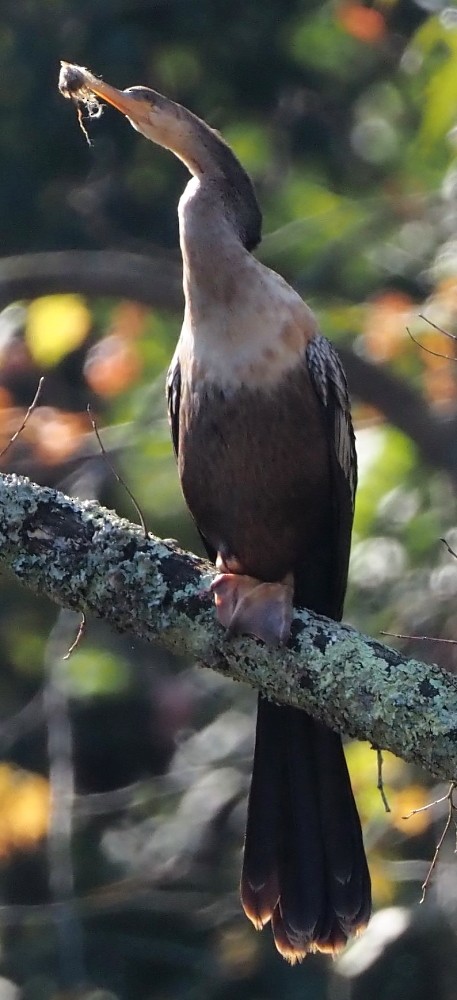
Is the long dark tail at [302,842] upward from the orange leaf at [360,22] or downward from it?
downward

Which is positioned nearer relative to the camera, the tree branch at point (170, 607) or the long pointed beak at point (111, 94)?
the tree branch at point (170, 607)

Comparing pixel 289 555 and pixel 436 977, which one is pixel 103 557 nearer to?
pixel 289 555

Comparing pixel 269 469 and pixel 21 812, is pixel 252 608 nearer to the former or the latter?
pixel 269 469

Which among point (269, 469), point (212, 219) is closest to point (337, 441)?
point (269, 469)

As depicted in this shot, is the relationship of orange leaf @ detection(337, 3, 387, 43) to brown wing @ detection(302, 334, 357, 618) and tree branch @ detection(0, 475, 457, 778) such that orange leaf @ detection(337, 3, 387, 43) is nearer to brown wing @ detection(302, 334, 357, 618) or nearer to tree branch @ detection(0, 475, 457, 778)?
brown wing @ detection(302, 334, 357, 618)

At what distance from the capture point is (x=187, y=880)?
5.07 m

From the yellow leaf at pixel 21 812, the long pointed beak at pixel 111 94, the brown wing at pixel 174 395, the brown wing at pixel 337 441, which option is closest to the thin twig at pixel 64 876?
the yellow leaf at pixel 21 812

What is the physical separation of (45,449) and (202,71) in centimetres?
198

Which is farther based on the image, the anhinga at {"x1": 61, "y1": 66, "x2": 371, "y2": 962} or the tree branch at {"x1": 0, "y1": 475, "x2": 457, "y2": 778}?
the anhinga at {"x1": 61, "y1": 66, "x2": 371, "y2": 962}

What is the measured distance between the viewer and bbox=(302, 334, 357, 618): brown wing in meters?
3.06

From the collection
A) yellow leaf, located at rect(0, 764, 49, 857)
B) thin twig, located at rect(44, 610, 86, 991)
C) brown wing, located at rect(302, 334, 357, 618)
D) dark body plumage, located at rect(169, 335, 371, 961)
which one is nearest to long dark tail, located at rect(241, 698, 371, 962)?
dark body plumage, located at rect(169, 335, 371, 961)

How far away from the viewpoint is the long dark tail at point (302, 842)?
120 inches

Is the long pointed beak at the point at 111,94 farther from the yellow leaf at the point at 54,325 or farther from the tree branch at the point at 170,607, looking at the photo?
the yellow leaf at the point at 54,325

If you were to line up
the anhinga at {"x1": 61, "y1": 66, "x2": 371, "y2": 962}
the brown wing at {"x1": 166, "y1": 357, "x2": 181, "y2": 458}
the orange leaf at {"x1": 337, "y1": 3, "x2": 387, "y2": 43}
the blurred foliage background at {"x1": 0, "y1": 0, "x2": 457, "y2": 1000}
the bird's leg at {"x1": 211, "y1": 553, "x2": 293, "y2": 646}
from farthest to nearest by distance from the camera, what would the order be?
the orange leaf at {"x1": 337, "y1": 3, "x2": 387, "y2": 43}, the blurred foliage background at {"x1": 0, "y1": 0, "x2": 457, "y2": 1000}, the brown wing at {"x1": 166, "y1": 357, "x2": 181, "y2": 458}, the anhinga at {"x1": 61, "y1": 66, "x2": 371, "y2": 962}, the bird's leg at {"x1": 211, "y1": 553, "x2": 293, "y2": 646}
